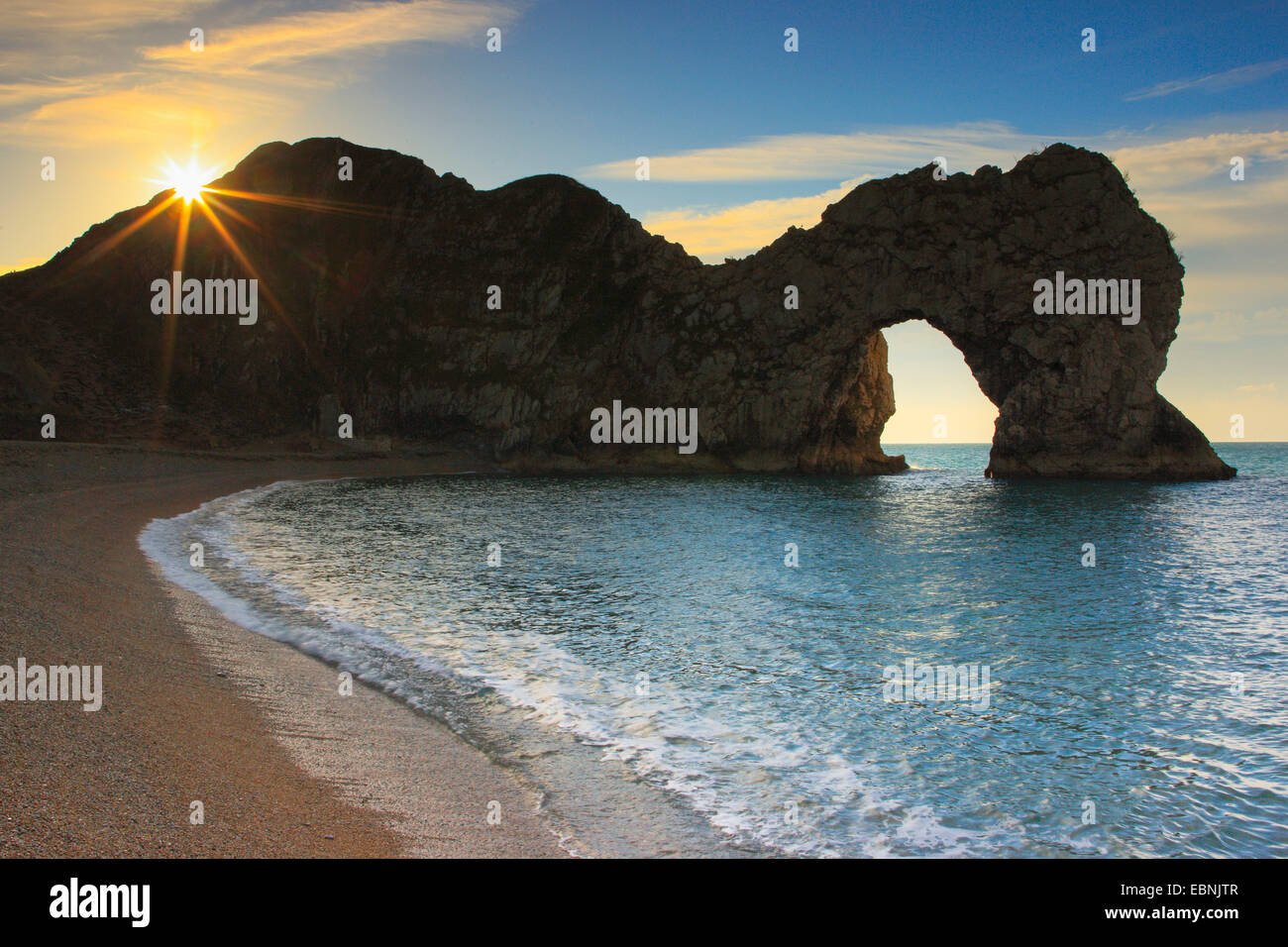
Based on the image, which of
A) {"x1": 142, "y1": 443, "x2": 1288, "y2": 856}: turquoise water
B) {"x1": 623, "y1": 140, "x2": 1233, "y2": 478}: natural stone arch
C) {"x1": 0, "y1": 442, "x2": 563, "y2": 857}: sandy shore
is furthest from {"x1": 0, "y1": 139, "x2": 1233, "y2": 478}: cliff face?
{"x1": 0, "y1": 442, "x2": 563, "y2": 857}: sandy shore

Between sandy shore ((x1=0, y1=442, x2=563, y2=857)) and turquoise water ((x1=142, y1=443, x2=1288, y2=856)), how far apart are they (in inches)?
27.3

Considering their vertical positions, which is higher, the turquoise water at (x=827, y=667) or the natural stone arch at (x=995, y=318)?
the natural stone arch at (x=995, y=318)

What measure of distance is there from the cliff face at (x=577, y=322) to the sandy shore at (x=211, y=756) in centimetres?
5926

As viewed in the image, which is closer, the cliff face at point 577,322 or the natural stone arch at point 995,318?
the natural stone arch at point 995,318

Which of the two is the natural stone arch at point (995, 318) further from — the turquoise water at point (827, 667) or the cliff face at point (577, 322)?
the turquoise water at point (827, 667)

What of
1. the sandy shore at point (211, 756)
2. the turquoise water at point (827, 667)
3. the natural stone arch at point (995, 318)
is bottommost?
the turquoise water at point (827, 667)

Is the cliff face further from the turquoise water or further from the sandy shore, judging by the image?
the sandy shore

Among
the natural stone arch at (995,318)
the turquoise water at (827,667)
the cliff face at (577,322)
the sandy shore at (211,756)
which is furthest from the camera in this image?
the cliff face at (577,322)

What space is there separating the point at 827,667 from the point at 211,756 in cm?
803

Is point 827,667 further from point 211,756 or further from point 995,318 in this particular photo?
point 995,318

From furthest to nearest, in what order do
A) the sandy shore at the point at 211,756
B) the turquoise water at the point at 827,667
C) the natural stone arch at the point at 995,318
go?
the natural stone arch at the point at 995,318 < the turquoise water at the point at 827,667 < the sandy shore at the point at 211,756

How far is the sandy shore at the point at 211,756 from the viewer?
5699mm

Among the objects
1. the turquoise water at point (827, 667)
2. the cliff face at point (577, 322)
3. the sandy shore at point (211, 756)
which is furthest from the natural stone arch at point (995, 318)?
the sandy shore at point (211, 756)

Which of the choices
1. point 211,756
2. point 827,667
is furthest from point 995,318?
point 211,756
